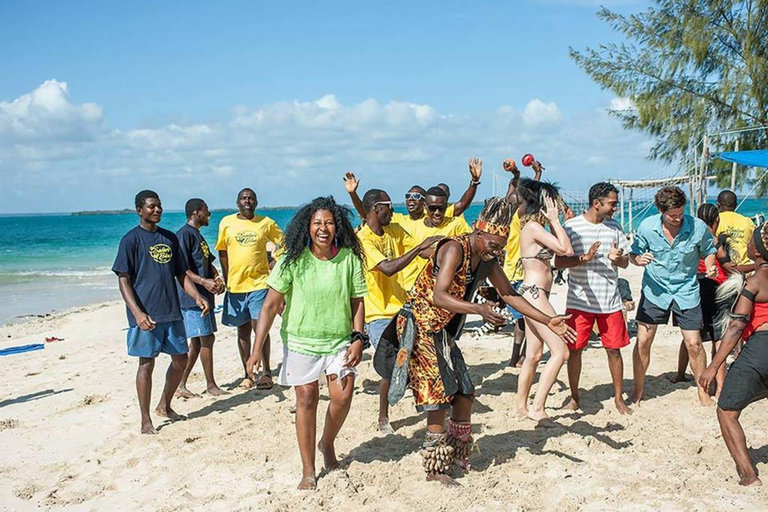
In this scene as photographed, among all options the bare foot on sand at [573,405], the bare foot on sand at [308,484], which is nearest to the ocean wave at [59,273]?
the bare foot on sand at [573,405]

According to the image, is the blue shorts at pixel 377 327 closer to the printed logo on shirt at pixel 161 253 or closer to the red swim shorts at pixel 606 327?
the red swim shorts at pixel 606 327

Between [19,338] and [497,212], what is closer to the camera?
[497,212]

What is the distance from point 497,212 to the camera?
4.85 metres

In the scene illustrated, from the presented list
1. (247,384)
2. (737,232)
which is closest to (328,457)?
(247,384)

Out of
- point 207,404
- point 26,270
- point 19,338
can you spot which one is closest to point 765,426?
point 207,404

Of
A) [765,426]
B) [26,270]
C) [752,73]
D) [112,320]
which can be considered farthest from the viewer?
[26,270]

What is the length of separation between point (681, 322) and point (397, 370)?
3.13 metres

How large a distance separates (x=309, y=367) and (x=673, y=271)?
356 cm

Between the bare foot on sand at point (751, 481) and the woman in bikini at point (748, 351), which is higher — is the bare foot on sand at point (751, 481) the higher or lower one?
the lower one

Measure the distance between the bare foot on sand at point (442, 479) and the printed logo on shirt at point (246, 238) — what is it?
3.60 m

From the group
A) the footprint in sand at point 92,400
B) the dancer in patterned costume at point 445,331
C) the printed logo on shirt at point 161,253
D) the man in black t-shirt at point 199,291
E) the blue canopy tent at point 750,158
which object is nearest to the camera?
the dancer in patterned costume at point 445,331

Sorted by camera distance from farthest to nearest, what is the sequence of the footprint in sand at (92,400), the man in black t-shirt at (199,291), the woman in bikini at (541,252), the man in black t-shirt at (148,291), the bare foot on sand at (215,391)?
the bare foot on sand at (215,391) → the footprint in sand at (92,400) → the man in black t-shirt at (199,291) → the man in black t-shirt at (148,291) → the woman in bikini at (541,252)

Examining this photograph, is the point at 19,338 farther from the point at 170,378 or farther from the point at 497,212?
the point at 497,212

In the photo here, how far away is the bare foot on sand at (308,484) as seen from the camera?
15.1 ft
